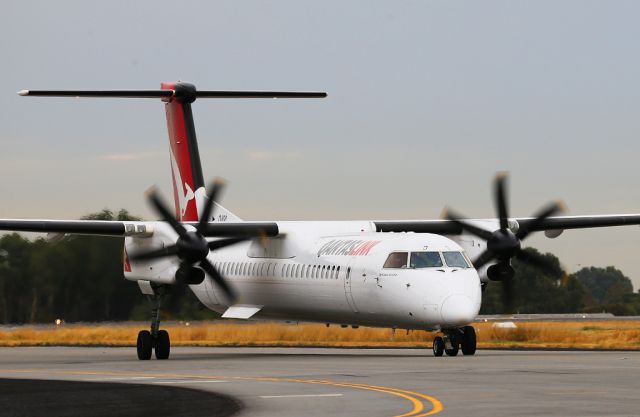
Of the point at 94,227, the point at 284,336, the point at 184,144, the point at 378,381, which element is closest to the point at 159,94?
the point at 184,144

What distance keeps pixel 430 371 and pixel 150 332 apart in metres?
10.7

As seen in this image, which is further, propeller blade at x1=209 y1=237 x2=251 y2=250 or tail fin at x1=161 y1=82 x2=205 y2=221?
tail fin at x1=161 y1=82 x2=205 y2=221

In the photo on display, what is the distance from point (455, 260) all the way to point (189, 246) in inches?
252

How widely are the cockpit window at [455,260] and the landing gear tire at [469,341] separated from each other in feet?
6.67

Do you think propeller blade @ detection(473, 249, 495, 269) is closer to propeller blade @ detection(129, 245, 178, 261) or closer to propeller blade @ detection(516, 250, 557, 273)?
propeller blade @ detection(516, 250, 557, 273)

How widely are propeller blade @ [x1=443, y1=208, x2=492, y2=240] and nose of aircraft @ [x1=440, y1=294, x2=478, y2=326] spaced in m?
4.83

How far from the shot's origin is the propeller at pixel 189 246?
29281 millimetres

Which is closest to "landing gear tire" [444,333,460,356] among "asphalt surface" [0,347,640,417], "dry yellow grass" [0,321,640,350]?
"asphalt surface" [0,347,640,417]

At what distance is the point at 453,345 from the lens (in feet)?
94.9

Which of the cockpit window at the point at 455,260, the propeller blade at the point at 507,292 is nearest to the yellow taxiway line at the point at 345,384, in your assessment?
the cockpit window at the point at 455,260

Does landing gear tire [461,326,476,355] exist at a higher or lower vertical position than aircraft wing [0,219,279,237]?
lower

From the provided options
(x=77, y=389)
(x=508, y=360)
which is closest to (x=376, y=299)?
(x=508, y=360)

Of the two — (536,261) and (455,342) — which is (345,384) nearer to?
(455,342)

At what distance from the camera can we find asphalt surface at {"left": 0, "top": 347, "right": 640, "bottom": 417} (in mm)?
15070
